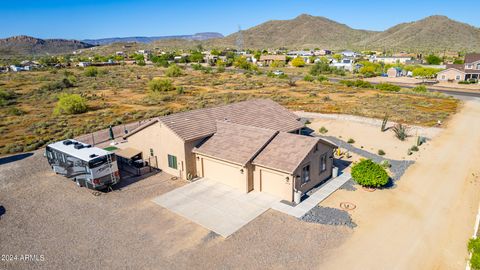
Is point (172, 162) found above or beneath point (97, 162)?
beneath

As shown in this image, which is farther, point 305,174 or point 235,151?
point 235,151

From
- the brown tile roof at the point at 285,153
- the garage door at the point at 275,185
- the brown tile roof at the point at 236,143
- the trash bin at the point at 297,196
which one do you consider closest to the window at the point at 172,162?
the brown tile roof at the point at 236,143

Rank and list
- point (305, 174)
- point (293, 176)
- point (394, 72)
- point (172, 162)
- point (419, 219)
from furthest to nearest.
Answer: point (394, 72)
point (172, 162)
point (305, 174)
point (293, 176)
point (419, 219)

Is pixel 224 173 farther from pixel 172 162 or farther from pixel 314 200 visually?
pixel 314 200

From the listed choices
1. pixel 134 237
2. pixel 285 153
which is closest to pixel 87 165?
pixel 134 237

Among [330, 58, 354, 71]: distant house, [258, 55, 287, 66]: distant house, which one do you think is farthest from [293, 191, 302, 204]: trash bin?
[258, 55, 287, 66]: distant house

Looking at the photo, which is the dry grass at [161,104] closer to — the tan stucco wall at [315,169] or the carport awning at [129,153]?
the carport awning at [129,153]

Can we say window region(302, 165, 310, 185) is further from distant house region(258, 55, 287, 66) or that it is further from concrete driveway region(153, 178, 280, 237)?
distant house region(258, 55, 287, 66)

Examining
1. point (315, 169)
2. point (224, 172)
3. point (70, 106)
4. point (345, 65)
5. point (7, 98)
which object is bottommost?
point (224, 172)
